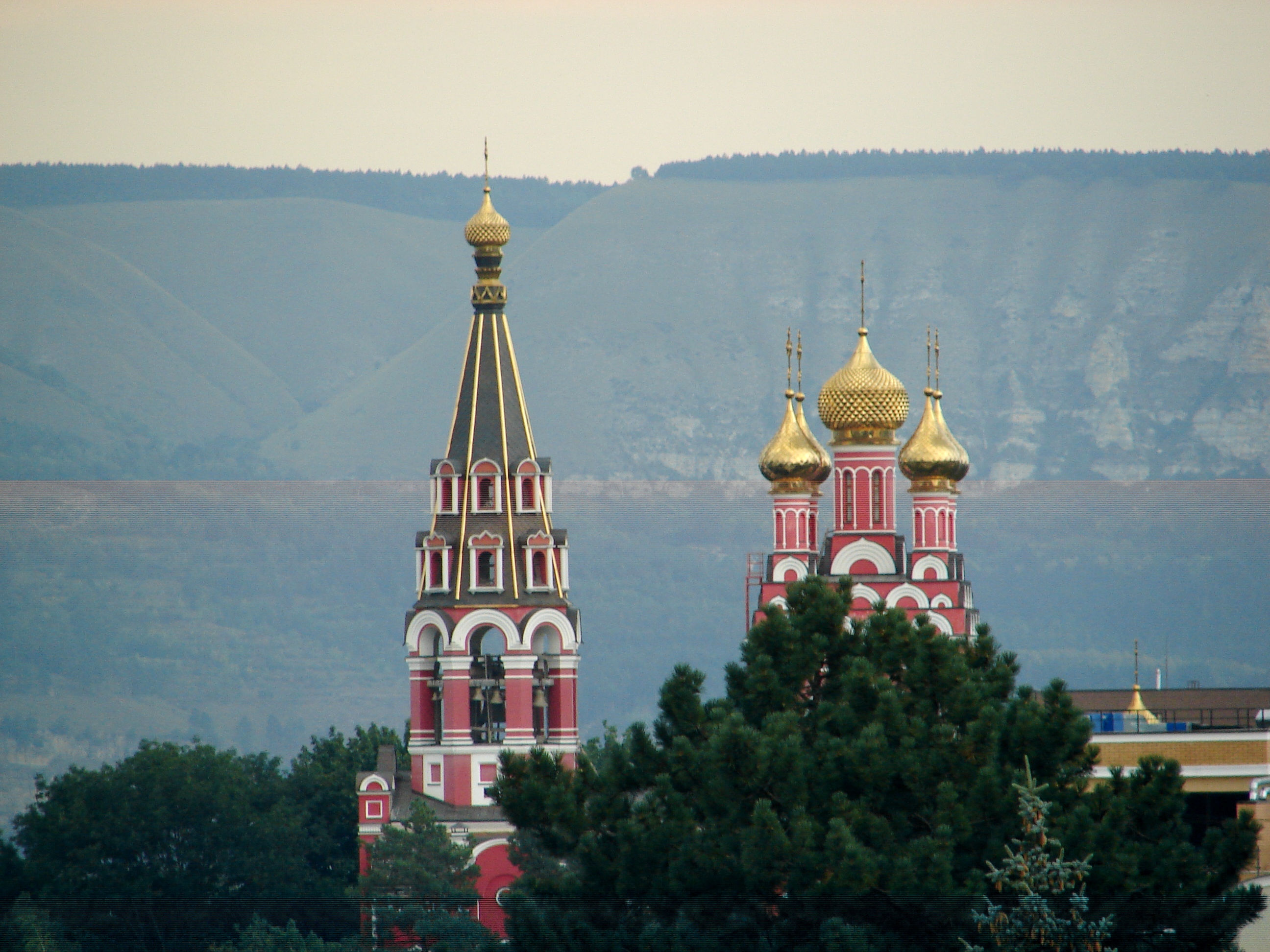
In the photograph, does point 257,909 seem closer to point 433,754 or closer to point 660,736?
point 433,754

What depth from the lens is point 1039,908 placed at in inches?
835

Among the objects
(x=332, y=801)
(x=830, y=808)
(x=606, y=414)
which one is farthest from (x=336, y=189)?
(x=830, y=808)

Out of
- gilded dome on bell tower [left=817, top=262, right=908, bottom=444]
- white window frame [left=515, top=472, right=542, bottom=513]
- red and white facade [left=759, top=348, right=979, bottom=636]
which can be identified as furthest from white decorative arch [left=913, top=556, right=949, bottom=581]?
white window frame [left=515, top=472, right=542, bottom=513]

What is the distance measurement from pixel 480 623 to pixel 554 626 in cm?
129

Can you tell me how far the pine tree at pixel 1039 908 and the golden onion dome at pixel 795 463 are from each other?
2686 centimetres

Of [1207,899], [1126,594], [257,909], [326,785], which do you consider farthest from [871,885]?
[1126,594]

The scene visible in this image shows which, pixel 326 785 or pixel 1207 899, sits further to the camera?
pixel 326 785

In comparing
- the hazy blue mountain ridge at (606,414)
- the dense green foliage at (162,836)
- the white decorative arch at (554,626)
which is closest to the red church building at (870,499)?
the white decorative arch at (554,626)

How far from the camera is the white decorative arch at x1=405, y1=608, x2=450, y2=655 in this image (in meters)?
45.1

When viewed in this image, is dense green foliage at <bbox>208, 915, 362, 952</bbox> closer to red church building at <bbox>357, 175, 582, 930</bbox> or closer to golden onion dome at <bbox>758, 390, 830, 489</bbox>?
red church building at <bbox>357, 175, 582, 930</bbox>

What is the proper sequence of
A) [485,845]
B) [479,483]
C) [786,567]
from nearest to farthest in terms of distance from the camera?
[485,845], [479,483], [786,567]

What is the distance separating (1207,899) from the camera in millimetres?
25516

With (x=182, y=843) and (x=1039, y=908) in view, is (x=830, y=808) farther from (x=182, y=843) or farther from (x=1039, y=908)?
(x=182, y=843)

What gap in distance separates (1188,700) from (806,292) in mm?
112754
